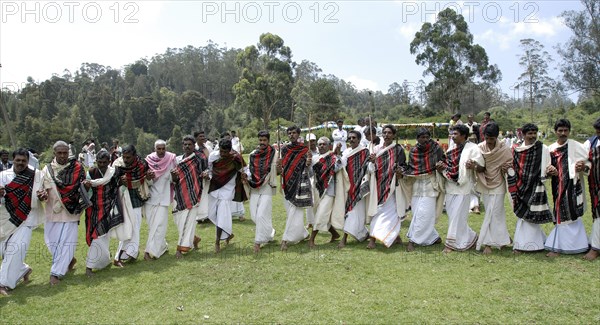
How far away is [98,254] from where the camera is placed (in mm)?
6988

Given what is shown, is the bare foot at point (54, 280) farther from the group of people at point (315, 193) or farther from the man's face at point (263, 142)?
the man's face at point (263, 142)

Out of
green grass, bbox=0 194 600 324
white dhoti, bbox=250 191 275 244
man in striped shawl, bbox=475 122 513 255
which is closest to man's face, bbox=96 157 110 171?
green grass, bbox=0 194 600 324

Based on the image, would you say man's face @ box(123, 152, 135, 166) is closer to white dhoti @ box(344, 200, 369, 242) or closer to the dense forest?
white dhoti @ box(344, 200, 369, 242)

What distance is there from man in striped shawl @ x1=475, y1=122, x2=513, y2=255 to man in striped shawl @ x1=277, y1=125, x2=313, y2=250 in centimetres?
276

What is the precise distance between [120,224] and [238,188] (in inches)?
80.2

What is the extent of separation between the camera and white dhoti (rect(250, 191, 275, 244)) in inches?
307

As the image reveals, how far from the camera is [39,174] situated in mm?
6695

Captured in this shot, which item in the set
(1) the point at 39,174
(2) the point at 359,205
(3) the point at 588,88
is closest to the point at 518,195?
(2) the point at 359,205

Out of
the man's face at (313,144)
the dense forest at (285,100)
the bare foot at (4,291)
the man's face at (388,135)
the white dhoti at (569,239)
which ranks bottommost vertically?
the bare foot at (4,291)

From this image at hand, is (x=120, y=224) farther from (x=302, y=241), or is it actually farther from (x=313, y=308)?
(x=313, y=308)

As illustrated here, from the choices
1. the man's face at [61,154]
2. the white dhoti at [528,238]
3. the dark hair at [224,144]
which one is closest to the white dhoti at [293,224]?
the dark hair at [224,144]

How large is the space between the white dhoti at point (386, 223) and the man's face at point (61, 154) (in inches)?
190

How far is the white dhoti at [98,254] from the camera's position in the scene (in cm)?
693

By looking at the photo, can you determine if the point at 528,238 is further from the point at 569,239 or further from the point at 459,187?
the point at 459,187
